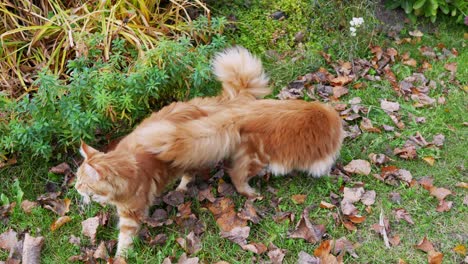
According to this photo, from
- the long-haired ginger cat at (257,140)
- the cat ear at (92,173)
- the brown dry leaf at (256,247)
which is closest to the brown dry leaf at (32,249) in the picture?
the cat ear at (92,173)

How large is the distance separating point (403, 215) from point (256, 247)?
1.09m

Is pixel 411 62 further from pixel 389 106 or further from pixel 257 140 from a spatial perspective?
pixel 257 140

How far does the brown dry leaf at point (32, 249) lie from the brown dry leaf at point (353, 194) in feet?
7.10

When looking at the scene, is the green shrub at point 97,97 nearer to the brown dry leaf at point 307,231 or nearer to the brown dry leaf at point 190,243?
the brown dry leaf at point 190,243

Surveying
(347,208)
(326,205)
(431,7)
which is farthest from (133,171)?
(431,7)

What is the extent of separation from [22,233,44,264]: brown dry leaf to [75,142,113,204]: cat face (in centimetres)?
53

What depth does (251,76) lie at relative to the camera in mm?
3840

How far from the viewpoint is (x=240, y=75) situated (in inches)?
151

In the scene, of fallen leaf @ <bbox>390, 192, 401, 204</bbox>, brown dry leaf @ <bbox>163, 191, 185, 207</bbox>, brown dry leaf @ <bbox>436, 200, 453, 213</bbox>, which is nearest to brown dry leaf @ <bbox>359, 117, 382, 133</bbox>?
fallen leaf @ <bbox>390, 192, 401, 204</bbox>

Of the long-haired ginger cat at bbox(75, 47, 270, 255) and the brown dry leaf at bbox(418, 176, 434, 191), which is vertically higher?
the long-haired ginger cat at bbox(75, 47, 270, 255)

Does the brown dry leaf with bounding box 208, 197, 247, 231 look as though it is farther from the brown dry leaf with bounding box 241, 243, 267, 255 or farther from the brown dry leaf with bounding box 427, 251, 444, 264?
the brown dry leaf with bounding box 427, 251, 444, 264

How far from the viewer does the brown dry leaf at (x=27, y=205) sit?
365 cm

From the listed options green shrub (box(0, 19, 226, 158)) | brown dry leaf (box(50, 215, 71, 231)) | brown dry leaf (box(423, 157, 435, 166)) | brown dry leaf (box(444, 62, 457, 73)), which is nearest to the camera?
brown dry leaf (box(50, 215, 71, 231))

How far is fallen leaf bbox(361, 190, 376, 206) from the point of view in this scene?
12.0ft
